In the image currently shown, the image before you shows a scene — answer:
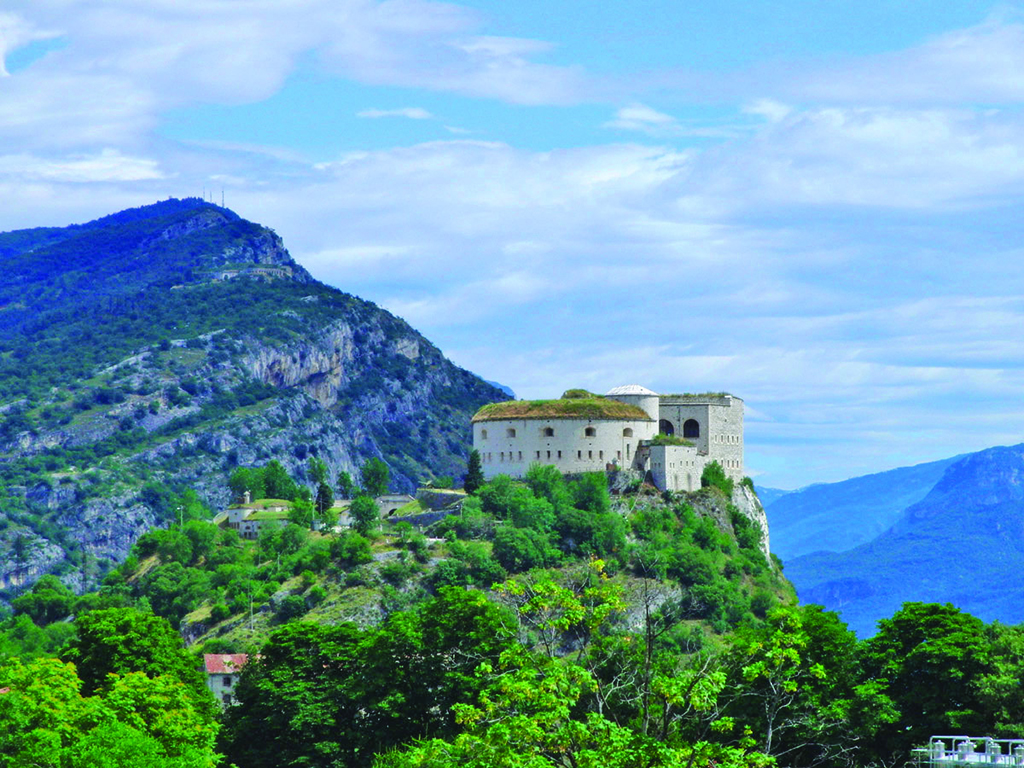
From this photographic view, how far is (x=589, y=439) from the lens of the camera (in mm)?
156375

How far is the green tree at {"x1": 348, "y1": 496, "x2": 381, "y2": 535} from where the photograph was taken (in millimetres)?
155250

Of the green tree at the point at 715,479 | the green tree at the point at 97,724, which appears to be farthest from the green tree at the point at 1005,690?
the green tree at the point at 715,479

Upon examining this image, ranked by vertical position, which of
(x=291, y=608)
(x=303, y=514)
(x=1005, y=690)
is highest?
(x=303, y=514)

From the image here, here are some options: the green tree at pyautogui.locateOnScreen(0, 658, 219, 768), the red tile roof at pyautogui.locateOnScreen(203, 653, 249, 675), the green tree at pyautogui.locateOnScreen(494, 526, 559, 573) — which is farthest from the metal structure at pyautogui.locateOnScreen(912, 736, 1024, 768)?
the green tree at pyautogui.locateOnScreen(494, 526, 559, 573)

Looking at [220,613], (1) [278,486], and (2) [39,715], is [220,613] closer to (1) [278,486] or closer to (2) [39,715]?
(1) [278,486]

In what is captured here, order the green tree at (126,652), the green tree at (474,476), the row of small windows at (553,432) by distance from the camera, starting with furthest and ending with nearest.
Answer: the green tree at (474,476)
the row of small windows at (553,432)
the green tree at (126,652)

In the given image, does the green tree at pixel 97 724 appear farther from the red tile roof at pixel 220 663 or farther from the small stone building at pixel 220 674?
the red tile roof at pixel 220 663

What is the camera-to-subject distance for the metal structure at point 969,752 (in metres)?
68.2

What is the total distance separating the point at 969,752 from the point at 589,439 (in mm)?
87793

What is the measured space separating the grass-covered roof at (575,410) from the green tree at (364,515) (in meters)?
13.6

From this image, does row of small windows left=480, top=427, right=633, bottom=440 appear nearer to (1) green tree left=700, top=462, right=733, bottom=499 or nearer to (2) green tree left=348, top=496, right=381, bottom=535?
(1) green tree left=700, top=462, right=733, bottom=499

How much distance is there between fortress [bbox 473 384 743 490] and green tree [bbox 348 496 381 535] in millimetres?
11035

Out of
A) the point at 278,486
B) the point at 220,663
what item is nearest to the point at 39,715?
the point at 220,663

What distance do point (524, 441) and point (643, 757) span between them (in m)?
117
